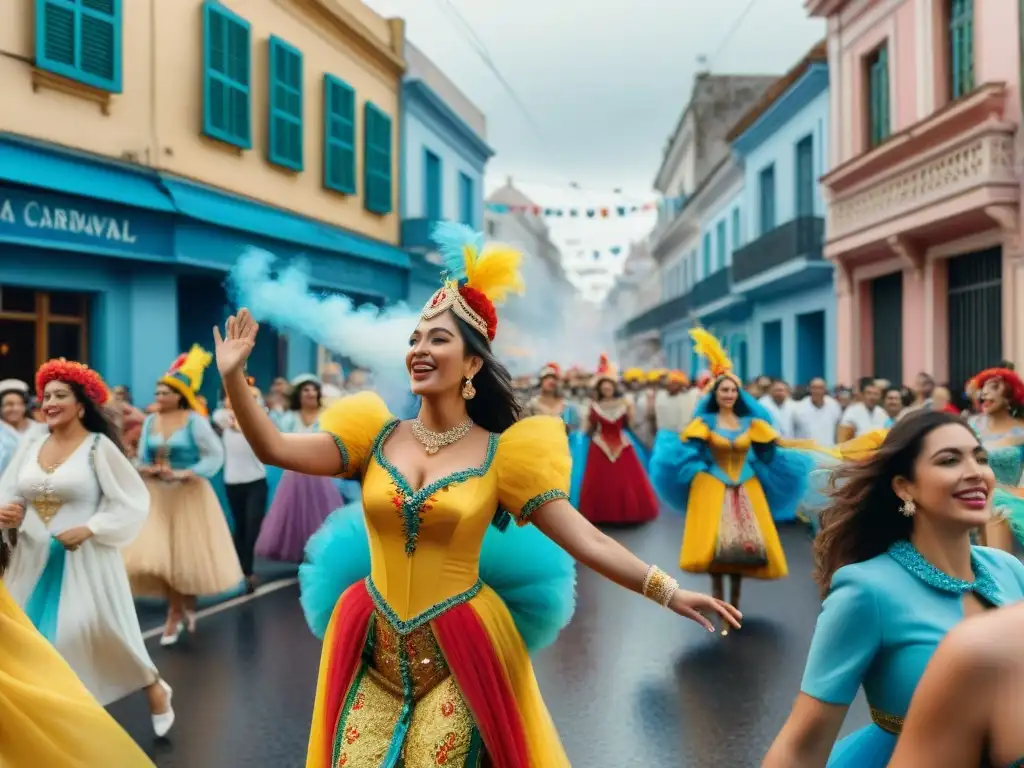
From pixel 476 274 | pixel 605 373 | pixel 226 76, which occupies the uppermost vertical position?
pixel 226 76

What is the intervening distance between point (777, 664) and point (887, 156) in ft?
41.4

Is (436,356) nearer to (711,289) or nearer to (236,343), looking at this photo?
(236,343)

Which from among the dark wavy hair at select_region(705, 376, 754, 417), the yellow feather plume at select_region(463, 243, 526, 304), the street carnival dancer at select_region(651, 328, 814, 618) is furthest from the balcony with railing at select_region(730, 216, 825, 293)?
the yellow feather plume at select_region(463, 243, 526, 304)

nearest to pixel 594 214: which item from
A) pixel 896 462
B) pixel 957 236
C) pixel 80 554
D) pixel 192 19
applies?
pixel 957 236

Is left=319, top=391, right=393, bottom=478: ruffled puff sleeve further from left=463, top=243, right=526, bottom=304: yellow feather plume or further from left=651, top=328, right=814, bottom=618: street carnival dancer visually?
left=651, top=328, right=814, bottom=618: street carnival dancer

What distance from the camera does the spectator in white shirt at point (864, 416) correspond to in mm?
12223

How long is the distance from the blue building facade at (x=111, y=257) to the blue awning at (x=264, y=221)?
3 cm

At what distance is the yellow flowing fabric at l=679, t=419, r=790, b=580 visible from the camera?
791cm

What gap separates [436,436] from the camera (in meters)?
3.52

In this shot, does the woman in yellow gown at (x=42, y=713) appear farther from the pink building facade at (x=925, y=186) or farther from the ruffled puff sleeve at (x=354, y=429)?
the pink building facade at (x=925, y=186)

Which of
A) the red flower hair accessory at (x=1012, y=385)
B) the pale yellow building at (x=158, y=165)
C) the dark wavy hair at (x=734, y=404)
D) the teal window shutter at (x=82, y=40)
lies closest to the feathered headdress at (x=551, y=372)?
the pale yellow building at (x=158, y=165)

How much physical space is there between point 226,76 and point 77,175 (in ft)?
11.0

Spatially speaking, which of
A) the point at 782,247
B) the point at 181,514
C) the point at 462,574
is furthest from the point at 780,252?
the point at 462,574

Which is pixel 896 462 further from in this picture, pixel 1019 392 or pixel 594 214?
pixel 594 214
